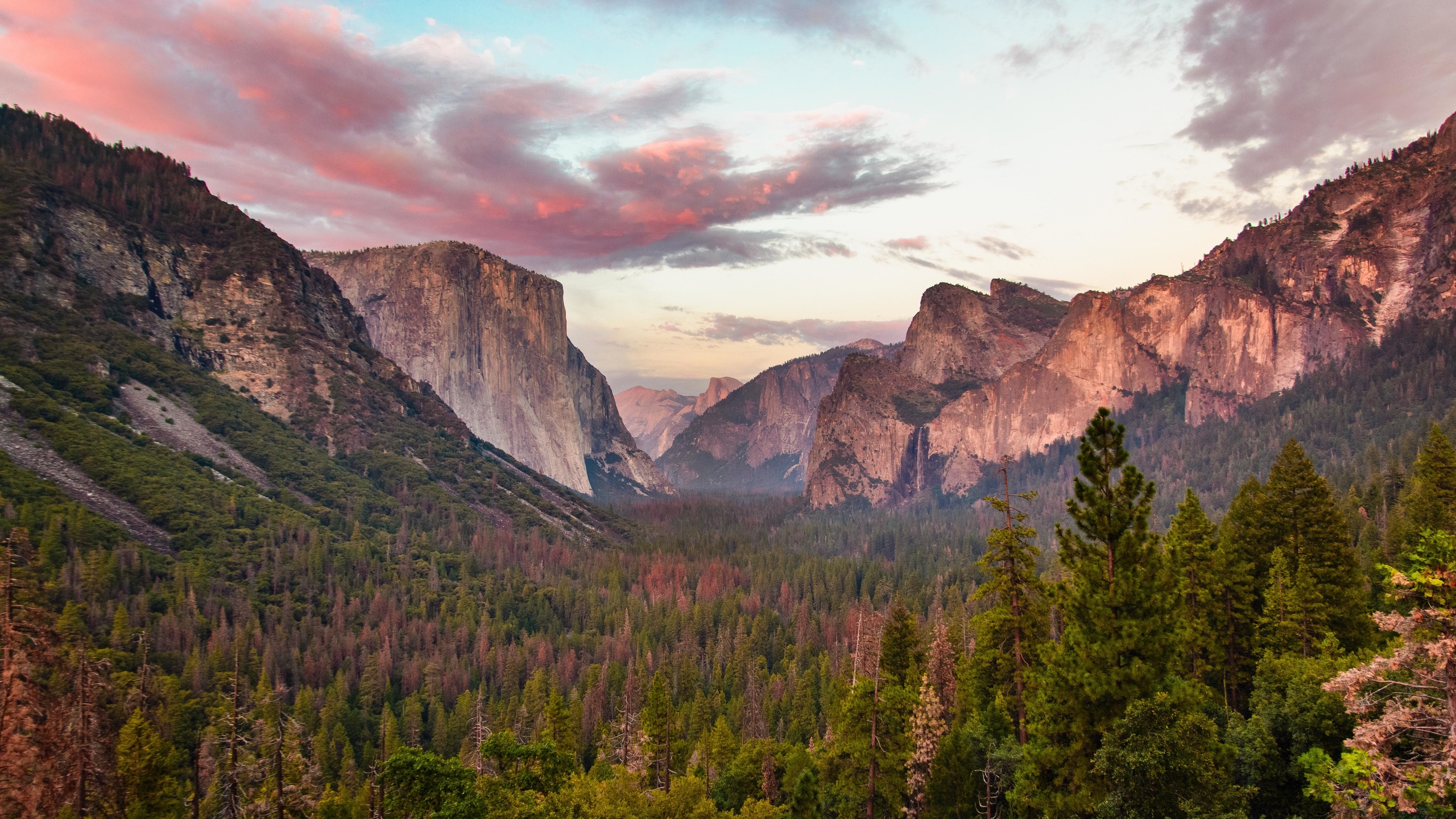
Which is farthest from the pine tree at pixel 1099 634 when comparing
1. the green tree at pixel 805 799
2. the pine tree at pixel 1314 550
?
the green tree at pixel 805 799

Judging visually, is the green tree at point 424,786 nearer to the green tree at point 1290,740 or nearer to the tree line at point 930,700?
the tree line at point 930,700

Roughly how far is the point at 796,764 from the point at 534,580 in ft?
368

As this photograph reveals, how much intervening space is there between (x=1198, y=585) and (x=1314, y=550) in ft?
19.7

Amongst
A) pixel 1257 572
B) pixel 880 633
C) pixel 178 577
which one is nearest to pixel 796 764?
pixel 880 633

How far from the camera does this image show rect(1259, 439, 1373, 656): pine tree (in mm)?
38719

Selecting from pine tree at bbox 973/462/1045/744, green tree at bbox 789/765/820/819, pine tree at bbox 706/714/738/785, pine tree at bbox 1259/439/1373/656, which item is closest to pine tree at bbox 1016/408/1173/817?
pine tree at bbox 973/462/1045/744

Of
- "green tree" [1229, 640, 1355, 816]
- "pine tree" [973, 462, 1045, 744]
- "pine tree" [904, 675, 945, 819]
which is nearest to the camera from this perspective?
"green tree" [1229, 640, 1355, 816]

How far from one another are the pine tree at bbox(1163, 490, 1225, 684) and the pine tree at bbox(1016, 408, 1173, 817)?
1404cm

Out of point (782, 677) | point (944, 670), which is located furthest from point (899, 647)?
point (782, 677)

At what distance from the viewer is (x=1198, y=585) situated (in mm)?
42688

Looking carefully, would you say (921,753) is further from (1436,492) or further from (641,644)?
(641,644)

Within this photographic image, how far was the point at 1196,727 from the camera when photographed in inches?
936

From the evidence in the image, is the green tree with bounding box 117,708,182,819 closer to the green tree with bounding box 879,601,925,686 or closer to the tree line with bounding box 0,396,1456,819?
the tree line with bounding box 0,396,1456,819

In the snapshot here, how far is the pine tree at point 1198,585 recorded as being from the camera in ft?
132
